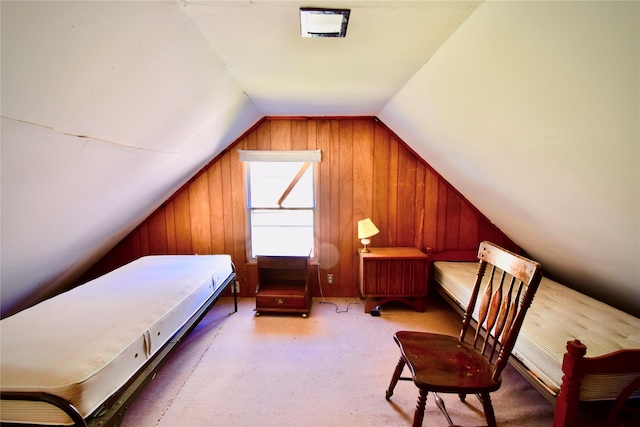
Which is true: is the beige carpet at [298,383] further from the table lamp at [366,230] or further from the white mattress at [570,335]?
the table lamp at [366,230]

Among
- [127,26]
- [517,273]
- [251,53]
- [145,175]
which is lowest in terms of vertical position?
[517,273]

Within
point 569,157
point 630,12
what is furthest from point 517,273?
point 630,12

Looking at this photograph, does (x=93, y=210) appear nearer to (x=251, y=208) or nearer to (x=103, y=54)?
(x=103, y=54)

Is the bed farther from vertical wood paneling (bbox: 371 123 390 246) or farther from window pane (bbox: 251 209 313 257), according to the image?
window pane (bbox: 251 209 313 257)

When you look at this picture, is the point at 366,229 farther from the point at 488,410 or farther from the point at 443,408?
the point at 488,410

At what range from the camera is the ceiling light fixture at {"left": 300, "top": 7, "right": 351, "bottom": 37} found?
4.16 ft

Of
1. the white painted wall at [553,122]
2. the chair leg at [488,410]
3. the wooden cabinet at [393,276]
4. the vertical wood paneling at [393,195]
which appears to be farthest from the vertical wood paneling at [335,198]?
the chair leg at [488,410]

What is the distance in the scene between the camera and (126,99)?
1399 mm

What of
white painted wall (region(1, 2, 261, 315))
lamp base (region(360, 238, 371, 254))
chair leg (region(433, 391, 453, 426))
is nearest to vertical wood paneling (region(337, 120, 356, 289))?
lamp base (region(360, 238, 371, 254))

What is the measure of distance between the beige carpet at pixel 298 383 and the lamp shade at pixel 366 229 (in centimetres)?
86

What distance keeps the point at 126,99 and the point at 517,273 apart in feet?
6.94

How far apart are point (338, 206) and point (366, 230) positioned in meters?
0.49

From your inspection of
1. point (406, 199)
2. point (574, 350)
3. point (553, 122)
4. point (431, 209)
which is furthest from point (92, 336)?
point (431, 209)

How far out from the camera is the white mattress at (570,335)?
4.34ft
